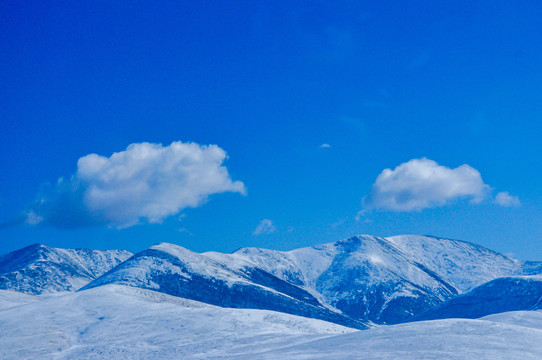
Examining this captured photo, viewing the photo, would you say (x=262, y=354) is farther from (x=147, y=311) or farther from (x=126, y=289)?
(x=126, y=289)

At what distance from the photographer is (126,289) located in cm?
11944

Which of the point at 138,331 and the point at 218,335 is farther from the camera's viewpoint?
the point at 138,331

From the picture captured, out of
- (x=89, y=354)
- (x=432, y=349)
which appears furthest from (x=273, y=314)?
(x=432, y=349)

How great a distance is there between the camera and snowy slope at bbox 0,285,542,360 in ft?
142

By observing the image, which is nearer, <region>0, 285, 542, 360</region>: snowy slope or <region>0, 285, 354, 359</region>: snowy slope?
<region>0, 285, 542, 360</region>: snowy slope

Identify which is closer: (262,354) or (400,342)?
(400,342)

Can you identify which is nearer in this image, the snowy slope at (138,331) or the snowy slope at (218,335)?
the snowy slope at (218,335)

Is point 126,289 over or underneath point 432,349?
over

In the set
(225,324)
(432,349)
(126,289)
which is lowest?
(432,349)

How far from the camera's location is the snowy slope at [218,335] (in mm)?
43219

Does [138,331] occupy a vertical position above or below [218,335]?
above

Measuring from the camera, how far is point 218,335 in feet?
236

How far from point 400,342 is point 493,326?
10.1 m

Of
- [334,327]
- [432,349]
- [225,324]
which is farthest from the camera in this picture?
A: [334,327]
